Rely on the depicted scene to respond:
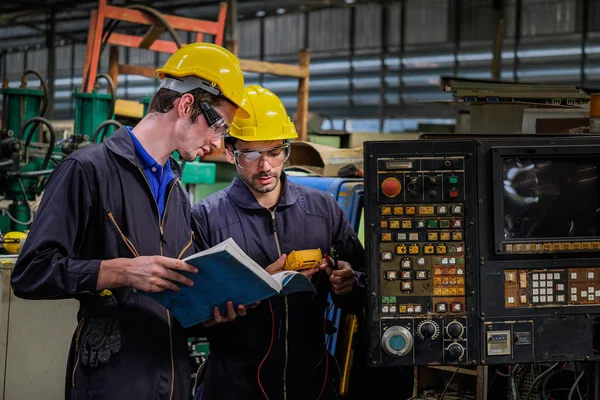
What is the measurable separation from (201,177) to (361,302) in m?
2.11

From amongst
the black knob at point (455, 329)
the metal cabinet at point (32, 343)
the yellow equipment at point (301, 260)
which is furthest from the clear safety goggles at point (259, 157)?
the metal cabinet at point (32, 343)

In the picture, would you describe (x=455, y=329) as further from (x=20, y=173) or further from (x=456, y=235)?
(x=20, y=173)

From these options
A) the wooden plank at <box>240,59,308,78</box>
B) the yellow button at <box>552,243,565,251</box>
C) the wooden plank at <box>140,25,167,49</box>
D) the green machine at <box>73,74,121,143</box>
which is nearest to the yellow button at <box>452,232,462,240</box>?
the yellow button at <box>552,243,565,251</box>

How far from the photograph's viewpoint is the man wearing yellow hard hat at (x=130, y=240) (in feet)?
4.84

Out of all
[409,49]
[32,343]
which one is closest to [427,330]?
[32,343]

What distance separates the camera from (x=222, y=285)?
1557mm

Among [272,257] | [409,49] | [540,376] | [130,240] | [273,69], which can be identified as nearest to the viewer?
[130,240]

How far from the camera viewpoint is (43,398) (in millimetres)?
2600

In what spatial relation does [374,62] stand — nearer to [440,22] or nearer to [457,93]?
[440,22]

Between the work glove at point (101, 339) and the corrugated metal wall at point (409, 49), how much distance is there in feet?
19.0

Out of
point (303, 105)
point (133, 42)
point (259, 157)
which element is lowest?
point (259, 157)

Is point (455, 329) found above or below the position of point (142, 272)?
below

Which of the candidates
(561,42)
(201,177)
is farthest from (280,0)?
(201,177)

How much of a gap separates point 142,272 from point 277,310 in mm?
539
